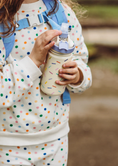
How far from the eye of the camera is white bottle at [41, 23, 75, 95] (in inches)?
40.0

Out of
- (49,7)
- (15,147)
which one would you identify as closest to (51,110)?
(15,147)

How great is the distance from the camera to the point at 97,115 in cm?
311

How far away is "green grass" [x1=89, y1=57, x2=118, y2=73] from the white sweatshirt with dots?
11.7ft

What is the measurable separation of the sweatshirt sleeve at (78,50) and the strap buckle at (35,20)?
0.47 feet

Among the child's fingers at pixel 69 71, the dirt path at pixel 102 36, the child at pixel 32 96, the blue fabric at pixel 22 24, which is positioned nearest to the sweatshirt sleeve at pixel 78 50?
the child at pixel 32 96

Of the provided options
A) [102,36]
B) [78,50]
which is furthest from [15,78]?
[102,36]

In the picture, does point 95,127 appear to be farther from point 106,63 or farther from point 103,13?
point 103,13

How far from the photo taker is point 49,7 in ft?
3.81

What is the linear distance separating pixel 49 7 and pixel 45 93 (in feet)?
1.20

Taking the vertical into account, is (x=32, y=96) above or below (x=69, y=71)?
below

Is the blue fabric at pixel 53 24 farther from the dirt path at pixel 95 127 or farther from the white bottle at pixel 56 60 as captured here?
the dirt path at pixel 95 127

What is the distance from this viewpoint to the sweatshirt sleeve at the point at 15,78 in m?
1.05

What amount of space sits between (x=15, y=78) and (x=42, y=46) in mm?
160

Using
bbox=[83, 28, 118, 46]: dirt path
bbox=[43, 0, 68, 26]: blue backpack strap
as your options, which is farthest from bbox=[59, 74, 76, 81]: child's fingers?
bbox=[83, 28, 118, 46]: dirt path
